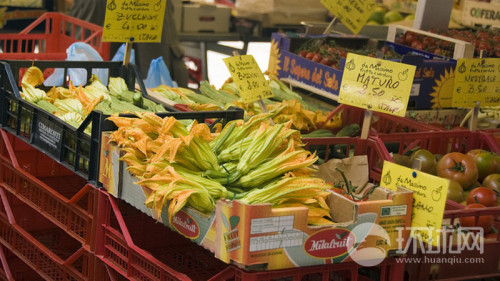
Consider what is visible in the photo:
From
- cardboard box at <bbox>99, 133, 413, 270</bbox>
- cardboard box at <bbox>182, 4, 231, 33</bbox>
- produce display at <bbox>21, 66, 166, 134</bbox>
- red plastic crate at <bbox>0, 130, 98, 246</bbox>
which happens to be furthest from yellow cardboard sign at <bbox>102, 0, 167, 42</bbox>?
cardboard box at <bbox>182, 4, 231, 33</bbox>

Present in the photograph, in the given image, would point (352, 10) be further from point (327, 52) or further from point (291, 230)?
point (291, 230)

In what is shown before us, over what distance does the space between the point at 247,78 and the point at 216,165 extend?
39.1 inches

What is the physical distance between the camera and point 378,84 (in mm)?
2855

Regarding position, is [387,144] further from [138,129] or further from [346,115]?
[138,129]

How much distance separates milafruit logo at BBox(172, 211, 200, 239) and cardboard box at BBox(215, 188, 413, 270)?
0.15 m

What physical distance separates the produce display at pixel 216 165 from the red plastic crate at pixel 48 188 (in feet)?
1.18

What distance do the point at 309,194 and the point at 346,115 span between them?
73.9 inches

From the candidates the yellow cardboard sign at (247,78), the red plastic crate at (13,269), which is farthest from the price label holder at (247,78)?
the red plastic crate at (13,269)

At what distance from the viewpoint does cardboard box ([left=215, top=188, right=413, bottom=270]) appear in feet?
6.67

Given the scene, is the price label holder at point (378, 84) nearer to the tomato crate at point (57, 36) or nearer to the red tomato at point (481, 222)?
the red tomato at point (481, 222)

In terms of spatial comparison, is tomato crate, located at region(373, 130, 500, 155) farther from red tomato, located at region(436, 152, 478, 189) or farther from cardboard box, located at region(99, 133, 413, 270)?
cardboard box, located at region(99, 133, 413, 270)

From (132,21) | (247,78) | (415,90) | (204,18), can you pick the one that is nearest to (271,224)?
(247,78)

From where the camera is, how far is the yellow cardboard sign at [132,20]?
3.43 meters

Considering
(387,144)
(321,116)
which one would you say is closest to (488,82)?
(387,144)
